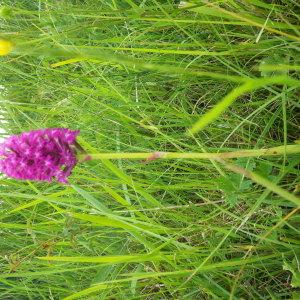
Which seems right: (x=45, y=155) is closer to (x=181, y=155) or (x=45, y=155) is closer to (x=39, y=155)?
(x=39, y=155)

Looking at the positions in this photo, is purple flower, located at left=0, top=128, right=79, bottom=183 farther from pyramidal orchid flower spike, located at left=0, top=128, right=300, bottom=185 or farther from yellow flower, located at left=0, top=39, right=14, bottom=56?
yellow flower, located at left=0, top=39, right=14, bottom=56

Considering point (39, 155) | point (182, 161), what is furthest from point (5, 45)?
point (182, 161)

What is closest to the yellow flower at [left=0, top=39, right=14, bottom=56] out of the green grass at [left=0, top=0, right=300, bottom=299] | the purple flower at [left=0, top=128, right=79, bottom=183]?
the green grass at [left=0, top=0, right=300, bottom=299]

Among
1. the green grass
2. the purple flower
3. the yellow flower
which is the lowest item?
the green grass

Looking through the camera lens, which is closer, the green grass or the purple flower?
the purple flower

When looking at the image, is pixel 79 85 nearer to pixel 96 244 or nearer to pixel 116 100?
pixel 116 100
